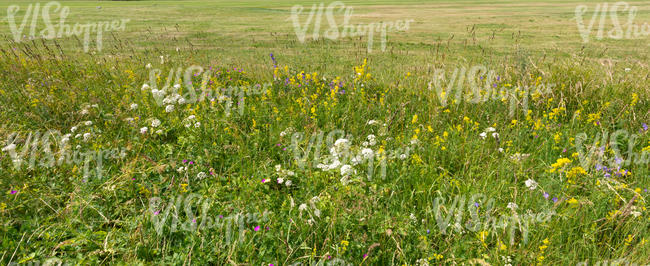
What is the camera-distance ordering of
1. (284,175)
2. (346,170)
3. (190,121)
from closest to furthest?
(346,170) < (284,175) < (190,121)

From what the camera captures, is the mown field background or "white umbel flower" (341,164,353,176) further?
"white umbel flower" (341,164,353,176)

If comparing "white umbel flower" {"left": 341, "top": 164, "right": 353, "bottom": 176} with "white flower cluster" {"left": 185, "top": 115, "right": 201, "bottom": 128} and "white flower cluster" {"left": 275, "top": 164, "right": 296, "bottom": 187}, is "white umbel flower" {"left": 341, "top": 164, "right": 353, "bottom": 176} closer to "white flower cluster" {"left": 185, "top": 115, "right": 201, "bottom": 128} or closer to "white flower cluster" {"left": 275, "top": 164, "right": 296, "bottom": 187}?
"white flower cluster" {"left": 275, "top": 164, "right": 296, "bottom": 187}

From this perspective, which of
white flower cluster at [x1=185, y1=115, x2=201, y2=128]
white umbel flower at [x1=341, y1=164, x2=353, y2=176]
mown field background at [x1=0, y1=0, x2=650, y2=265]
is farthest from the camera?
white flower cluster at [x1=185, y1=115, x2=201, y2=128]

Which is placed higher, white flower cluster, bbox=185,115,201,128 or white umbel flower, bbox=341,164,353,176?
white flower cluster, bbox=185,115,201,128

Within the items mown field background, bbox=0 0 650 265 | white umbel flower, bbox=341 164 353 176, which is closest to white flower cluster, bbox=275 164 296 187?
mown field background, bbox=0 0 650 265

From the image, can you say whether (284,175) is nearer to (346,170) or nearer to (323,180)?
(323,180)

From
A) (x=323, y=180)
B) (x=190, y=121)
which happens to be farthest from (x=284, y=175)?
(x=190, y=121)

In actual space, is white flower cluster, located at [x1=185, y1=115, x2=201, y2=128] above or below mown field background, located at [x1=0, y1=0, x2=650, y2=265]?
above

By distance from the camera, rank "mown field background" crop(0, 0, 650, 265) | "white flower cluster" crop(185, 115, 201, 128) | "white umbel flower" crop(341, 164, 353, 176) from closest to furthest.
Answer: "mown field background" crop(0, 0, 650, 265), "white umbel flower" crop(341, 164, 353, 176), "white flower cluster" crop(185, 115, 201, 128)

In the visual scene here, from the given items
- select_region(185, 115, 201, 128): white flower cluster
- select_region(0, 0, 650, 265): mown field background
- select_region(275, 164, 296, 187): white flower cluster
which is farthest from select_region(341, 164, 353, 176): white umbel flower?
select_region(185, 115, 201, 128): white flower cluster

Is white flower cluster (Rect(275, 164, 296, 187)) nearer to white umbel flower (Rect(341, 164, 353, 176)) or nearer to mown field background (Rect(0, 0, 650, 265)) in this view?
mown field background (Rect(0, 0, 650, 265))

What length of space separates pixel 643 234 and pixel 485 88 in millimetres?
2579

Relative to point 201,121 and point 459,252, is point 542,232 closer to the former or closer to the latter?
point 459,252

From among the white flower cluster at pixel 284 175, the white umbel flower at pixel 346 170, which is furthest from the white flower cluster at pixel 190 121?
the white umbel flower at pixel 346 170
